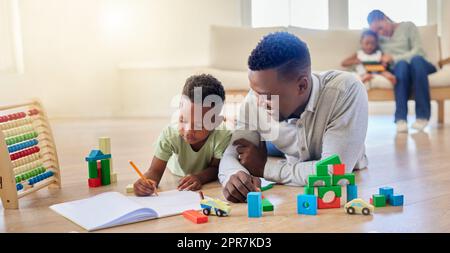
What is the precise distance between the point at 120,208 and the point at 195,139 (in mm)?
360

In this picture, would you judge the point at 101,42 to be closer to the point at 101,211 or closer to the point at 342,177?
the point at 101,211

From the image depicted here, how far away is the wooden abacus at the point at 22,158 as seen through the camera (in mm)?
1245

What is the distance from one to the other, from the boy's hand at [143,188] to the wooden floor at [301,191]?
118mm

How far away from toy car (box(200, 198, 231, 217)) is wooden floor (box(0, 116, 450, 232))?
0.06 feet

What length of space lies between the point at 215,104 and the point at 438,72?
180 centimetres

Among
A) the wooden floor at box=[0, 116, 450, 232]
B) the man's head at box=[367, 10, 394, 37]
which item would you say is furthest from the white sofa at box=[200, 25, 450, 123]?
the wooden floor at box=[0, 116, 450, 232]

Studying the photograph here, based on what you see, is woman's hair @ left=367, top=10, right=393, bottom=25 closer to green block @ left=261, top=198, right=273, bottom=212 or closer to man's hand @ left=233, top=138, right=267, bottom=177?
man's hand @ left=233, top=138, right=267, bottom=177

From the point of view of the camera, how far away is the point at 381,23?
2.44 meters

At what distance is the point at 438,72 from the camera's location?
9.39ft

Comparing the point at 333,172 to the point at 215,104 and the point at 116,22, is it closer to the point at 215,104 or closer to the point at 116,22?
the point at 215,104

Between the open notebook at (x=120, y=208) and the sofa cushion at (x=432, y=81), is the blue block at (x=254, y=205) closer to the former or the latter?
the open notebook at (x=120, y=208)

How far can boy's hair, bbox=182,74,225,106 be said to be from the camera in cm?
142

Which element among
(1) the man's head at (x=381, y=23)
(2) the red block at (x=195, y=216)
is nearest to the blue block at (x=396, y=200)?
(2) the red block at (x=195, y=216)

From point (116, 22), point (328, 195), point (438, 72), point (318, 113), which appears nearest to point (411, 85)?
point (438, 72)
